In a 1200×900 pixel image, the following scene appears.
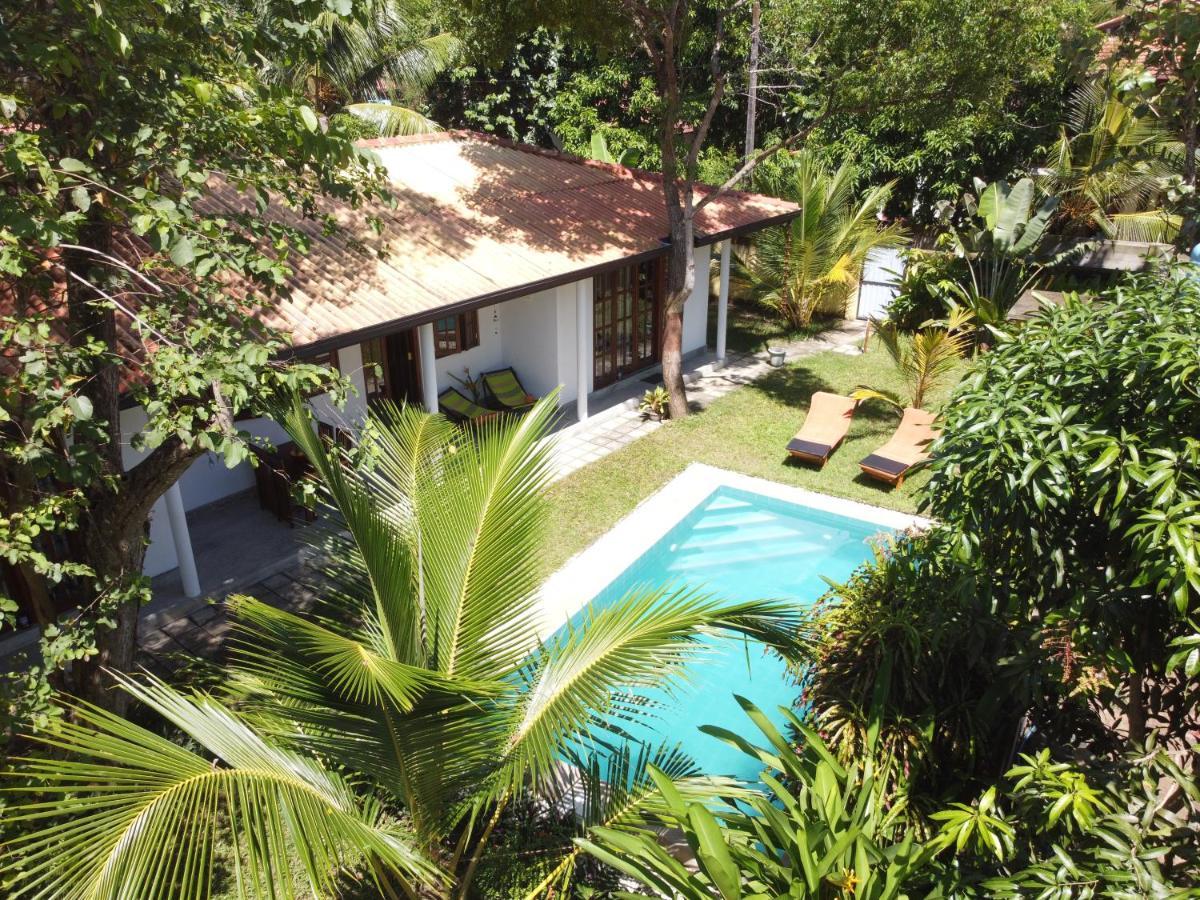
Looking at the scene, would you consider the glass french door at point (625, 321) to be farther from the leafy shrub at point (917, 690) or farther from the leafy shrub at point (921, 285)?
the leafy shrub at point (917, 690)

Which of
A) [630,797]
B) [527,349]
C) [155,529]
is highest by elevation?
[630,797]

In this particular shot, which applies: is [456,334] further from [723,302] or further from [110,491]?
[110,491]

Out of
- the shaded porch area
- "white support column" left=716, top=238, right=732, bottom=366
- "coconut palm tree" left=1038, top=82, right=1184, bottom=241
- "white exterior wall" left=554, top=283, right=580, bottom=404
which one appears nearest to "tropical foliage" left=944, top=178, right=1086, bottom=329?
"coconut palm tree" left=1038, top=82, right=1184, bottom=241

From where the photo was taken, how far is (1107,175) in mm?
18797

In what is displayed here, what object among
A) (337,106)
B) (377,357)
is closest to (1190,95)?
(377,357)

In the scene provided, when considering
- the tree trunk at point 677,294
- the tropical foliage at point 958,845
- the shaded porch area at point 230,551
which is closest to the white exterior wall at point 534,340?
the tree trunk at point 677,294

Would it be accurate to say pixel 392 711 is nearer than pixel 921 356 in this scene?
Yes

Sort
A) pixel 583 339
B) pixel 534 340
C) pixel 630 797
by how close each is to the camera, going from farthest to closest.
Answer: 1. pixel 534 340
2. pixel 583 339
3. pixel 630 797

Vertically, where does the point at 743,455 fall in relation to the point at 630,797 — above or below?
below

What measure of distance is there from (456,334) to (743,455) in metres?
5.40

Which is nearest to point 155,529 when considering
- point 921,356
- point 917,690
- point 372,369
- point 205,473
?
point 205,473

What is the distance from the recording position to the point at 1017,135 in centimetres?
2102

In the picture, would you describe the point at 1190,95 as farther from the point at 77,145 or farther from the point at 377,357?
the point at 377,357

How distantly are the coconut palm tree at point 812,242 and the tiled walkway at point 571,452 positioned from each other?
0.99 m
